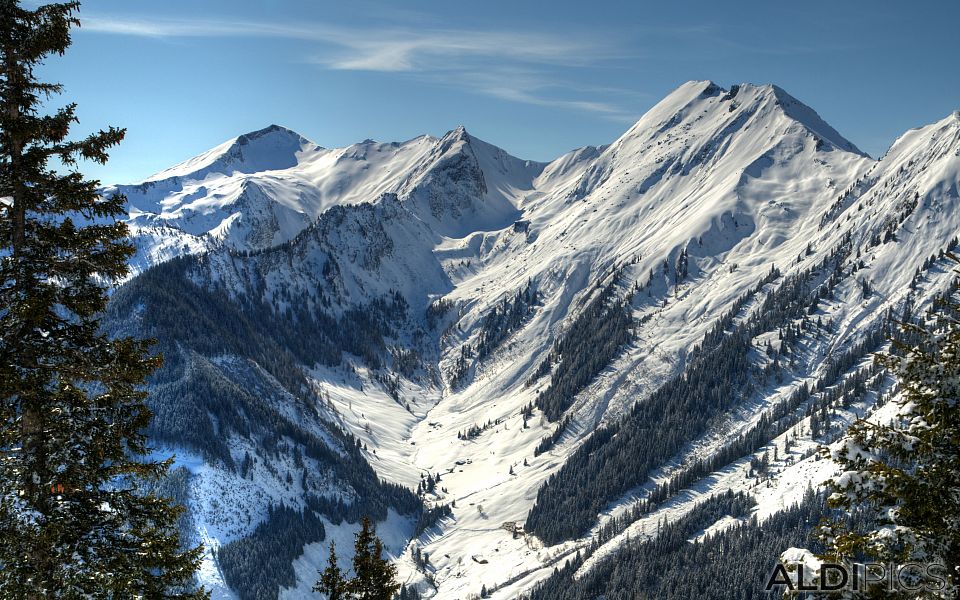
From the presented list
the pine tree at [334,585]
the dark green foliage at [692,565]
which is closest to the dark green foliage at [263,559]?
the dark green foliage at [692,565]

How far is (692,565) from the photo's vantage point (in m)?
174

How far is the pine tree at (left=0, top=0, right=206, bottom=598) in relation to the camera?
57.1 feet

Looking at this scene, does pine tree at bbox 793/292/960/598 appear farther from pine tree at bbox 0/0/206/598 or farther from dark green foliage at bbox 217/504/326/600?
dark green foliage at bbox 217/504/326/600

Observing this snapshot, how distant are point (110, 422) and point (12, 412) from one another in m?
2.38

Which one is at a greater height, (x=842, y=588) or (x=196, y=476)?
(x=196, y=476)

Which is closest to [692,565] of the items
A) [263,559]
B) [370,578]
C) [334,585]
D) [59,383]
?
[263,559]

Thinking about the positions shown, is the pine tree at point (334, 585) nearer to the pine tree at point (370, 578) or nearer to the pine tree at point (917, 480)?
the pine tree at point (370, 578)

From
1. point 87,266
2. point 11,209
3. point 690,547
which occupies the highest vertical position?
point 11,209

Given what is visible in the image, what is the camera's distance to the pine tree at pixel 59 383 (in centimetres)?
1739

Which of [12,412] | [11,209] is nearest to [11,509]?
[12,412]

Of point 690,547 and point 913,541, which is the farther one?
point 690,547

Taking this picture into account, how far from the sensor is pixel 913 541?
56.4 feet

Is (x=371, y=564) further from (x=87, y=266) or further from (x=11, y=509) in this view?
(x=87, y=266)

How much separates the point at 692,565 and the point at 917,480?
6942 inches
